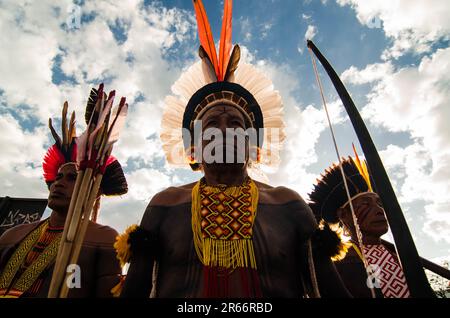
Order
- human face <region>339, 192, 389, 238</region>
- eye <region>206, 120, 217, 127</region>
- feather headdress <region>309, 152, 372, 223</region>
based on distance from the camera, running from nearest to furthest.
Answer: eye <region>206, 120, 217, 127</region> < human face <region>339, 192, 389, 238</region> < feather headdress <region>309, 152, 372, 223</region>

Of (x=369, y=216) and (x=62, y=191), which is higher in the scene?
(x=62, y=191)

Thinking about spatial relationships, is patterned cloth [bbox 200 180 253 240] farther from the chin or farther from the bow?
the chin

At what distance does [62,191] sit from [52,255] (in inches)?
32.3

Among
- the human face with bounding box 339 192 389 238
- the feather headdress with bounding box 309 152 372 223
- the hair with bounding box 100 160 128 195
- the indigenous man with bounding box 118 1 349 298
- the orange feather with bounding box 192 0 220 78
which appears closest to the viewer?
the indigenous man with bounding box 118 1 349 298

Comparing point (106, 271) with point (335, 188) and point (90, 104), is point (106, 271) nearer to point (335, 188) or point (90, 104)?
point (90, 104)

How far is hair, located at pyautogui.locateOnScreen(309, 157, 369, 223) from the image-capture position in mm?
4738

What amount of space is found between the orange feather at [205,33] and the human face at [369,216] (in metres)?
3.06

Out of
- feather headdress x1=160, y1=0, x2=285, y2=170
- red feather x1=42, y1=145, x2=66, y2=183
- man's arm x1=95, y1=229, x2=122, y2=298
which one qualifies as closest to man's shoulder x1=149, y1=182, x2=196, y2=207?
→ feather headdress x1=160, y1=0, x2=285, y2=170

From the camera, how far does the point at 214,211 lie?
2123mm

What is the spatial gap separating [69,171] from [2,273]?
1.39 meters

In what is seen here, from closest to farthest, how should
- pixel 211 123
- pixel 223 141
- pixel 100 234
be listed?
pixel 223 141, pixel 211 123, pixel 100 234

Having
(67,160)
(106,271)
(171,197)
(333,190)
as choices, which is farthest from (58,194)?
(333,190)

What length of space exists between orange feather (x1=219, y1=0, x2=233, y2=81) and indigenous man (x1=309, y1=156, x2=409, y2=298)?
2.40 meters

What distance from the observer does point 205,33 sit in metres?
3.28
